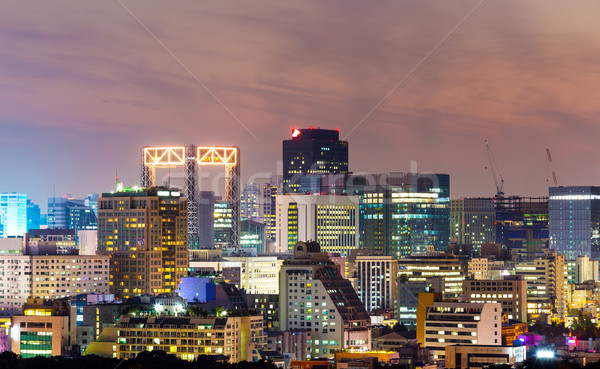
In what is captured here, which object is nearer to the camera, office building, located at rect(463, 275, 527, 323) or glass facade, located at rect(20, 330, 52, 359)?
glass facade, located at rect(20, 330, 52, 359)

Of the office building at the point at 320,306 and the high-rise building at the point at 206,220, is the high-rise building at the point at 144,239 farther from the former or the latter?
the high-rise building at the point at 206,220

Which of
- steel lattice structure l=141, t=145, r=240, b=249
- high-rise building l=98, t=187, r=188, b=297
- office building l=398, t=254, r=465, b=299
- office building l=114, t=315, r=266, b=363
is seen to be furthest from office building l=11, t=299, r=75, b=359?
office building l=398, t=254, r=465, b=299

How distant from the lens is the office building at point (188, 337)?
10850 centimetres

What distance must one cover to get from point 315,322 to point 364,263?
4638cm

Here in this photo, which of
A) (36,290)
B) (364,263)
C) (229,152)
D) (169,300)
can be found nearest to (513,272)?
(364,263)

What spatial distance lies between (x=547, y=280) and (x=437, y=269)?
15714mm

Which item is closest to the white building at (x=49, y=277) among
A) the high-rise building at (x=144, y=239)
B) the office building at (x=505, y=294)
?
the high-rise building at (x=144, y=239)

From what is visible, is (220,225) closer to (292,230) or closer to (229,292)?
(292,230)

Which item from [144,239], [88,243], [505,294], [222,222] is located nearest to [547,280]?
[505,294]

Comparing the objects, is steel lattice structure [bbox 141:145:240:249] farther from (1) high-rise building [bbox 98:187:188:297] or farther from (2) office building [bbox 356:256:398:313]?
(1) high-rise building [bbox 98:187:188:297]

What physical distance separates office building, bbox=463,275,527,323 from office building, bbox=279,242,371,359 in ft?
90.1

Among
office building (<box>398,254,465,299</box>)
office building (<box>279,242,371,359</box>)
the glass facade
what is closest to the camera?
the glass facade

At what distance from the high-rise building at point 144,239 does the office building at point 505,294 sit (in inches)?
1082

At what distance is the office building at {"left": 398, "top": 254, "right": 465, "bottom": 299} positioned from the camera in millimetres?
172375
